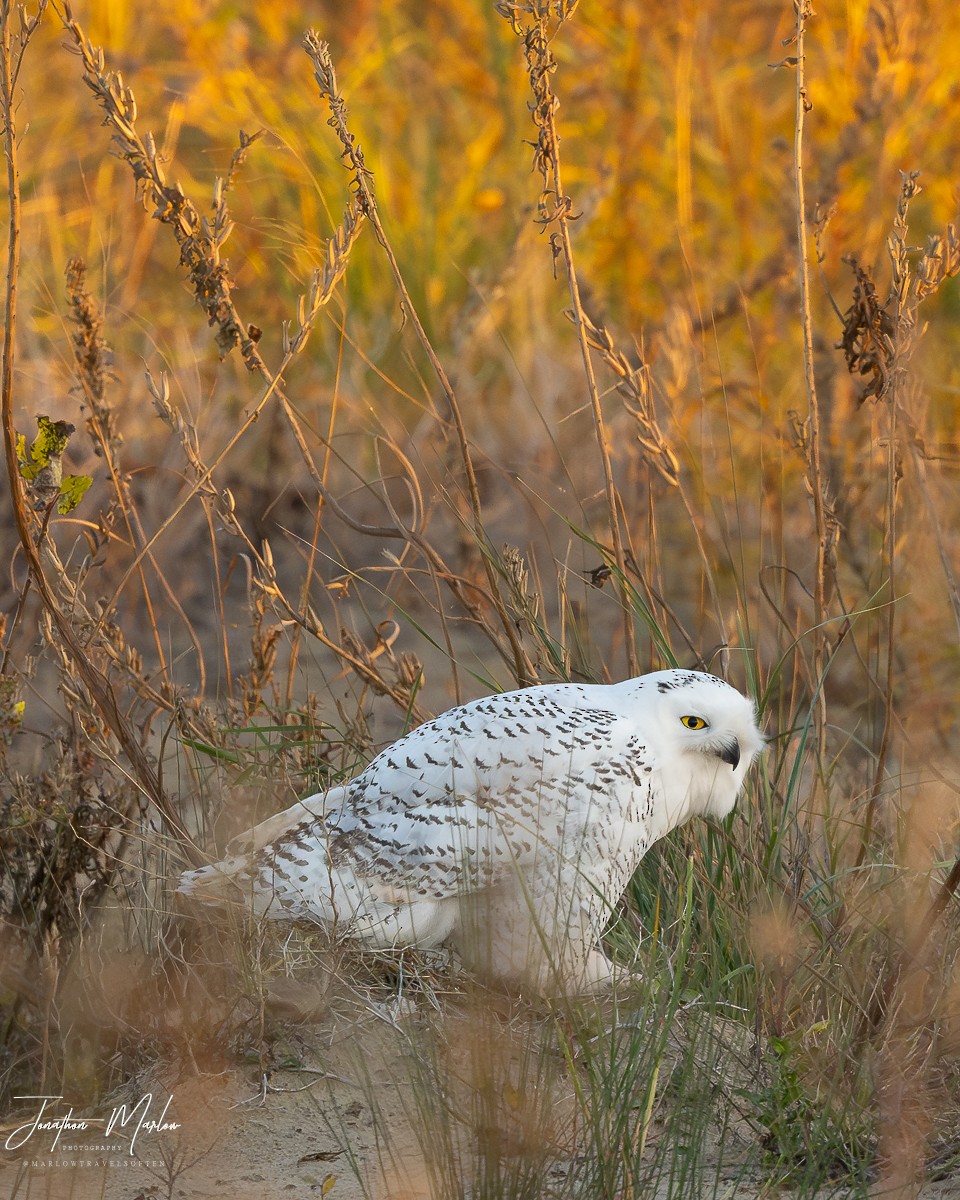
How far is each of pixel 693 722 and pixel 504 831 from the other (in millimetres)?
374

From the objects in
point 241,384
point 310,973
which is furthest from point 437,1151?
point 241,384

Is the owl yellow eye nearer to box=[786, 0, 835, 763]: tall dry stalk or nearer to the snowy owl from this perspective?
the snowy owl

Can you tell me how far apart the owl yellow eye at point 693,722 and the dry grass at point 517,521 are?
0.61 ft

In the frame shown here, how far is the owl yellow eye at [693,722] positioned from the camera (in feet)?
7.21

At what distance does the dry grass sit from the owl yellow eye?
19cm

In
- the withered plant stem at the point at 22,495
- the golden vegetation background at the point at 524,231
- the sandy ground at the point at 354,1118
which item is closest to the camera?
the sandy ground at the point at 354,1118

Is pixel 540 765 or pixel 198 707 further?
pixel 198 707

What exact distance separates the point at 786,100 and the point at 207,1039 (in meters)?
5.73

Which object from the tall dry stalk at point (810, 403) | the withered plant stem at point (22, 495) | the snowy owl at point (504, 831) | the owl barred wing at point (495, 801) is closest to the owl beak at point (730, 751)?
the snowy owl at point (504, 831)

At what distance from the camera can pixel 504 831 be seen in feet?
6.67

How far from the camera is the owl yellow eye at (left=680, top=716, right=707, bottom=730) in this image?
86.5 inches

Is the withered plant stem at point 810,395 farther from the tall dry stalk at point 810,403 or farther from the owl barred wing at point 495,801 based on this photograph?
the owl barred wing at point 495,801

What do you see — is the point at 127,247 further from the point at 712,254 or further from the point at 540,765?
Answer: the point at 540,765

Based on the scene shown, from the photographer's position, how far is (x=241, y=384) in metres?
5.11
